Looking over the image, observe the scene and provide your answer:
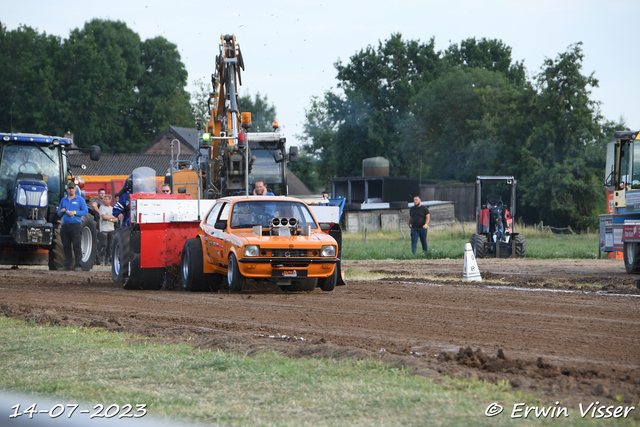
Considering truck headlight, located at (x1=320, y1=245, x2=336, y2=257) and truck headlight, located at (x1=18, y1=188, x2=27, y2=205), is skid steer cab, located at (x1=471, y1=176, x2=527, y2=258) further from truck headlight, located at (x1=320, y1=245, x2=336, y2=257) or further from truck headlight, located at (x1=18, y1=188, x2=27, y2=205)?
truck headlight, located at (x1=18, y1=188, x2=27, y2=205)

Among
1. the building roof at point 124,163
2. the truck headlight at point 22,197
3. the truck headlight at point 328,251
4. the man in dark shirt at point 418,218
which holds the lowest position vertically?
the truck headlight at point 328,251

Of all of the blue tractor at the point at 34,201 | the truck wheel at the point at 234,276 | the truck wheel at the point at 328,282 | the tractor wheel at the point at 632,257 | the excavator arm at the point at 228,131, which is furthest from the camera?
the excavator arm at the point at 228,131

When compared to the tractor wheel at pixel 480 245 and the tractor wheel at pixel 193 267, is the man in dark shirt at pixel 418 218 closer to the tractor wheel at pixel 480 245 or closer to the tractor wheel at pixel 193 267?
the tractor wheel at pixel 480 245

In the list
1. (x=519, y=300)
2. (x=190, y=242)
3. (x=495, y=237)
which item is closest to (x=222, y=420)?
(x=519, y=300)

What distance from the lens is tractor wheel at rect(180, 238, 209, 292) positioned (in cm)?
1352

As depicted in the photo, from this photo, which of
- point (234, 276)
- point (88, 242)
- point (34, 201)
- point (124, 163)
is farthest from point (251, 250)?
point (124, 163)

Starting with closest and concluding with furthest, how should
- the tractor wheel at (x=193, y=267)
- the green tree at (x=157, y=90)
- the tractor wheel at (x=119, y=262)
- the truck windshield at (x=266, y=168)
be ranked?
the tractor wheel at (x=193, y=267) < the tractor wheel at (x=119, y=262) < the truck windshield at (x=266, y=168) < the green tree at (x=157, y=90)

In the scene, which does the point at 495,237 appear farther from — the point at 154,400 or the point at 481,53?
the point at 481,53

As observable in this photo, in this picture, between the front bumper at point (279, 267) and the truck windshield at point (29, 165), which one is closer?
the front bumper at point (279, 267)

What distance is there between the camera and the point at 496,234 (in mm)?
26562

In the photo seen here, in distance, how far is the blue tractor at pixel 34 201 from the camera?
17984 mm

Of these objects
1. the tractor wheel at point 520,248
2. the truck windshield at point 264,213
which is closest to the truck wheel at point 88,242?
the truck windshield at point 264,213

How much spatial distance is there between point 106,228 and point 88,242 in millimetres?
1809

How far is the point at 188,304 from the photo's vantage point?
37.6 feet
